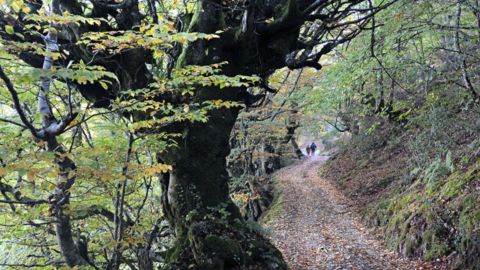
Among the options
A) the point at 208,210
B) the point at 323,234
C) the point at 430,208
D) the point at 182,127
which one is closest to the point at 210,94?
the point at 182,127

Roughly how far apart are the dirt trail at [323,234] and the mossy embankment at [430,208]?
444 mm

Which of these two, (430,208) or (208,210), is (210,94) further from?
(430,208)

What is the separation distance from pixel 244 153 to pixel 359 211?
5.99 meters

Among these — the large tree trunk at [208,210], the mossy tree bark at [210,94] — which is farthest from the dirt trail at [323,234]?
the mossy tree bark at [210,94]

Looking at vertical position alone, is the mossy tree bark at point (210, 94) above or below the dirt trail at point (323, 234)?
above

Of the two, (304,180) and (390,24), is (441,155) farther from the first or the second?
(304,180)

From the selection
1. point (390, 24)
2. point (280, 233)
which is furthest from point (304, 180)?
point (390, 24)

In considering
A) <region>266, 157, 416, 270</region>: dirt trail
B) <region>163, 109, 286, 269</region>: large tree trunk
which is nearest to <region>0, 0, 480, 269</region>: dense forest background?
<region>163, 109, 286, 269</region>: large tree trunk

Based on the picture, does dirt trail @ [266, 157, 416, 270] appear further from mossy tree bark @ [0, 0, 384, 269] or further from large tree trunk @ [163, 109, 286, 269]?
mossy tree bark @ [0, 0, 384, 269]

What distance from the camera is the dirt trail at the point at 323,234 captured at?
7.86 m

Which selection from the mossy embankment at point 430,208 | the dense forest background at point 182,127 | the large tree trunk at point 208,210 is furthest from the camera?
the mossy embankment at point 430,208

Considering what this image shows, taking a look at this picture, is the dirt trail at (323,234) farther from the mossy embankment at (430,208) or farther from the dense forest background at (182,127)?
the dense forest background at (182,127)

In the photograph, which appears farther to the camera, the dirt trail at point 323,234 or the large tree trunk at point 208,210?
the dirt trail at point 323,234

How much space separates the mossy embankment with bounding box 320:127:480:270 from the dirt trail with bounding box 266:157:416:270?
0.44 m
